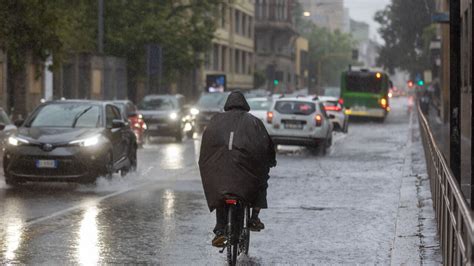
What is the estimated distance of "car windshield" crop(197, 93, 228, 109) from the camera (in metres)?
46.2

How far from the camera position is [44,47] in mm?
33469

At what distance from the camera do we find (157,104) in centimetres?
3984

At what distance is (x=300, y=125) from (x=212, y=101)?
1493 cm

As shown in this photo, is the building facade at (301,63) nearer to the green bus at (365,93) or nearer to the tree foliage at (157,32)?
the green bus at (365,93)

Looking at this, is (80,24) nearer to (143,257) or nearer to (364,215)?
(364,215)

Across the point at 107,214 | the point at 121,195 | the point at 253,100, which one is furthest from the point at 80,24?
the point at 107,214

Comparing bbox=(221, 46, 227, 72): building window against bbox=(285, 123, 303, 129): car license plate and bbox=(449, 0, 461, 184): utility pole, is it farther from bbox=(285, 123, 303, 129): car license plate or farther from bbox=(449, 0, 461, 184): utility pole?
bbox=(449, 0, 461, 184): utility pole

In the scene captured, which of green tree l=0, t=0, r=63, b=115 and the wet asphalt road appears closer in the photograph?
the wet asphalt road

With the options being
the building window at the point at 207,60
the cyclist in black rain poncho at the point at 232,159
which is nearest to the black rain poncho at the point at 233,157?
the cyclist in black rain poncho at the point at 232,159

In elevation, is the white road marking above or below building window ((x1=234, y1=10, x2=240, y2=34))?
below

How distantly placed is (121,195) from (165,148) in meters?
16.0

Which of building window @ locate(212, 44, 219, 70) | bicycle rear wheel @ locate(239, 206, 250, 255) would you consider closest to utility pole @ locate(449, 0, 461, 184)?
bicycle rear wheel @ locate(239, 206, 250, 255)

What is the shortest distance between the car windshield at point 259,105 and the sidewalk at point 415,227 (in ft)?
53.8

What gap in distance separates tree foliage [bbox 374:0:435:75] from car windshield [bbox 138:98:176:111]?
55.6 metres
